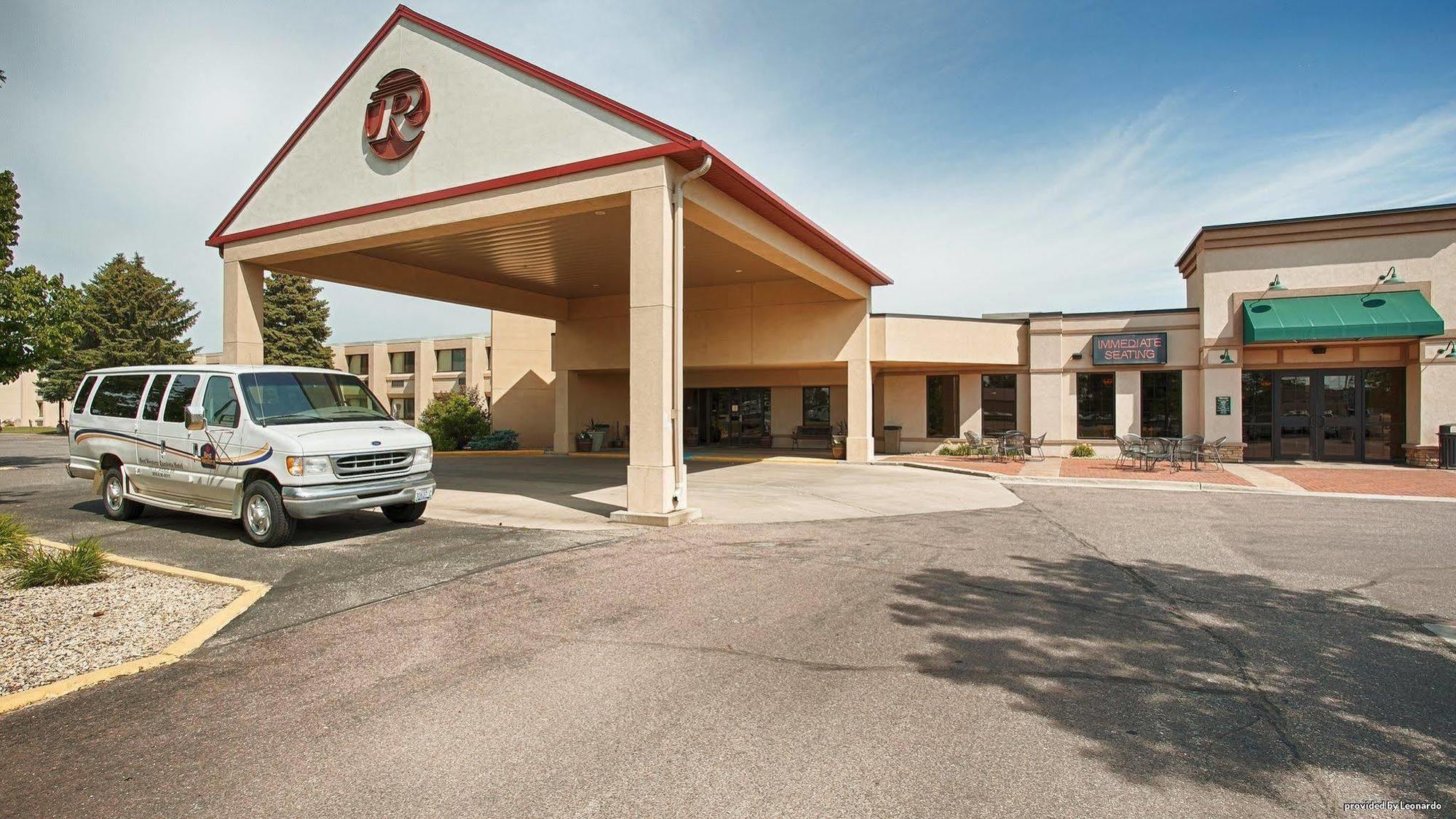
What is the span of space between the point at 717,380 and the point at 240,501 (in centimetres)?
2038

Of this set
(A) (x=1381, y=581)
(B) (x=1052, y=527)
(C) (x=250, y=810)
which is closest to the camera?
(C) (x=250, y=810)

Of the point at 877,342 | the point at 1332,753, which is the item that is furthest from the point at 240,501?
the point at 877,342

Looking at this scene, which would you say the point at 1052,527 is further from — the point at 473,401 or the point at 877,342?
the point at 473,401

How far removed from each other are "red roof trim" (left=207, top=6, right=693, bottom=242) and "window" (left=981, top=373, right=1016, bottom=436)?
17.4 meters

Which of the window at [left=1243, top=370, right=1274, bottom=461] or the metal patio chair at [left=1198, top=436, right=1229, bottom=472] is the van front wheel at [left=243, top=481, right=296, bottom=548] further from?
the window at [left=1243, top=370, right=1274, bottom=461]

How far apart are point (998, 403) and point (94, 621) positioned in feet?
77.5

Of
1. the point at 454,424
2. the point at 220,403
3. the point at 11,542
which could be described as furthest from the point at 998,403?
the point at 11,542

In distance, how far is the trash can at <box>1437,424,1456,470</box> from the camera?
61.9ft

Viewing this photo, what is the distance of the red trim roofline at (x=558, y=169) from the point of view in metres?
10.7

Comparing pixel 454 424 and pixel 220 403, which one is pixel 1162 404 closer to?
pixel 220 403

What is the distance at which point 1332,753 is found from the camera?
369 centimetres

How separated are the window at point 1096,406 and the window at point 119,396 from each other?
23.5 metres

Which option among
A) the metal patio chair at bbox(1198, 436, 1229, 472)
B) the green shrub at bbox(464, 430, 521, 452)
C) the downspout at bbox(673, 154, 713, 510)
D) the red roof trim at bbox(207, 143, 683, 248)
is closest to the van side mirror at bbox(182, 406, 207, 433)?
the red roof trim at bbox(207, 143, 683, 248)

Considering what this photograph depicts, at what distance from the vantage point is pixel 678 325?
11.0 m
